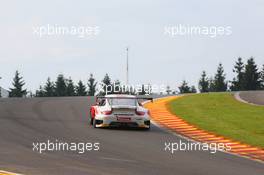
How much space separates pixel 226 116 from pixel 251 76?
8587cm

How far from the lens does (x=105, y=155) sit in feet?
42.5

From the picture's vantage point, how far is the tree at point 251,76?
107319mm

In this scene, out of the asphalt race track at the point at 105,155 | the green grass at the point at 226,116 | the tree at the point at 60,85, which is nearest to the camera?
the asphalt race track at the point at 105,155

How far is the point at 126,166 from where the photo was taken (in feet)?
37.1

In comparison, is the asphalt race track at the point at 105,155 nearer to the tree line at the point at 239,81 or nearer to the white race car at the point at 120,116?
the white race car at the point at 120,116

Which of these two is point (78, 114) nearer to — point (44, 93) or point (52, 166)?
point (52, 166)

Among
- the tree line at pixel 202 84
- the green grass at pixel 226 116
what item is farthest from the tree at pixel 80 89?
the green grass at pixel 226 116

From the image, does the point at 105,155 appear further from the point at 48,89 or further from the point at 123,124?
the point at 48,89

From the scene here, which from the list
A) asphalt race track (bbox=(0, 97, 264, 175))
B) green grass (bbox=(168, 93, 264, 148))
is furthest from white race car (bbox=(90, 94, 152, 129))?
green grass (bbox=(168, 93, 264, 148))

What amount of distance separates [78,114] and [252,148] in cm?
1091

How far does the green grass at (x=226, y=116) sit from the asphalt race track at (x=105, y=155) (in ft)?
7.82

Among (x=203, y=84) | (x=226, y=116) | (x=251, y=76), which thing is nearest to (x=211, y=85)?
(x=203, y=84)

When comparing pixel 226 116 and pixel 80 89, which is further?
pixel 80 89

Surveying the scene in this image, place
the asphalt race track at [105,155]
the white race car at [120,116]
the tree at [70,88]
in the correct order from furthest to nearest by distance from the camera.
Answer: the tree at [70,88], the white race car at [120,116], the asphalt race track at [105,155]
